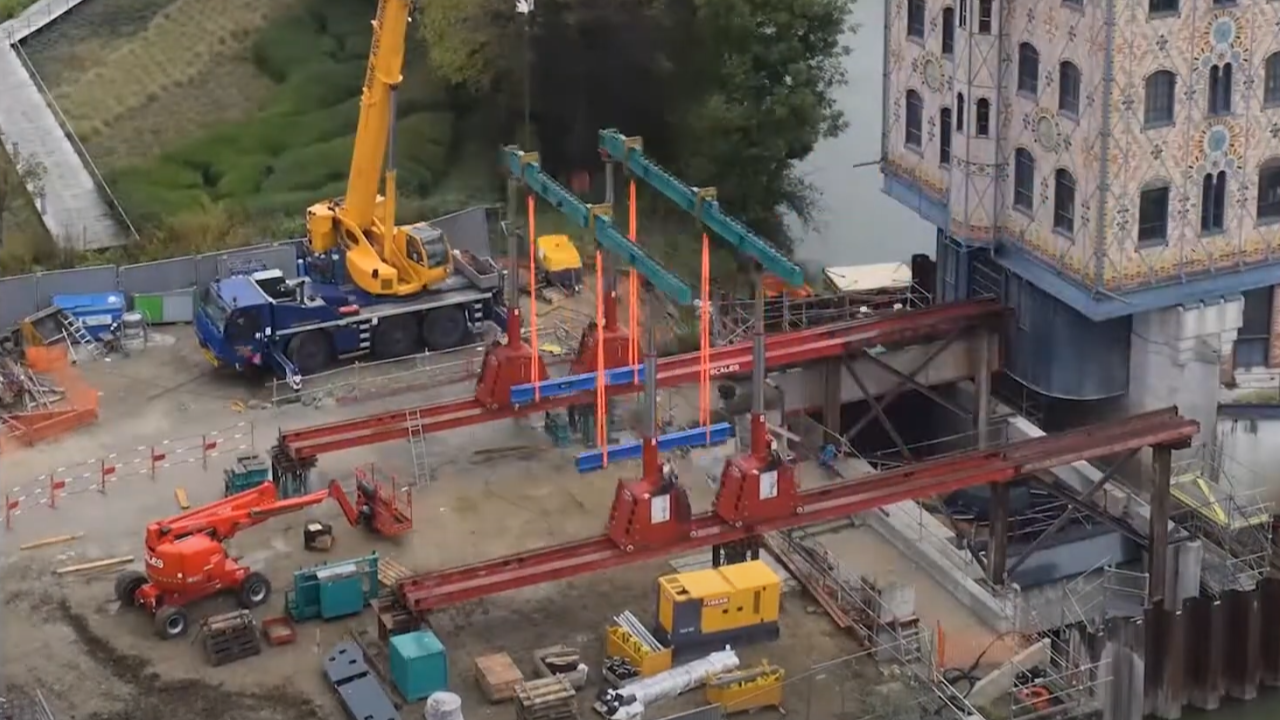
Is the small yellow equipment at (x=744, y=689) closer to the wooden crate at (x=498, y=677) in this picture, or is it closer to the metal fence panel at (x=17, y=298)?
the wooden crate at (x=498, y=677)

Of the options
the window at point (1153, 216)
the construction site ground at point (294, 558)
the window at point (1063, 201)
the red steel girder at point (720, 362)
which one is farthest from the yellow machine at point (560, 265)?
the window at point (1153, 216)

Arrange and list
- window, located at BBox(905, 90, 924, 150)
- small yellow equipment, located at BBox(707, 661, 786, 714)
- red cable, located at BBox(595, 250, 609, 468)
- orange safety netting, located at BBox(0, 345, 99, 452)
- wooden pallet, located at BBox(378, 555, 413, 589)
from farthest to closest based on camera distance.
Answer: window, located at BBox(905, 90, 924, 150) < orange safety netting, located at BBox(0, 345, 99, 452) < red cable, located at BBox(595, 250, 609, 468) < wooden pallet, located at BBox(378, 555, 413, 589) < small yellow equipment, located at BBox(707, 661, 786, 714)

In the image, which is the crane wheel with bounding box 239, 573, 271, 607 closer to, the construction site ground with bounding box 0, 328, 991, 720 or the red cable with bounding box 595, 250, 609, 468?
the construction site ground with bounding box 0, 328, 991, 720

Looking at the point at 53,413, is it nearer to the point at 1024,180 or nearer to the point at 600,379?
the point at 600,379

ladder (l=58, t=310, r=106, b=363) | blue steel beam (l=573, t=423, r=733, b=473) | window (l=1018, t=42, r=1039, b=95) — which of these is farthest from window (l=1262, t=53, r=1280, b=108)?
ladder (l=58, t=310, r=106, b=363)

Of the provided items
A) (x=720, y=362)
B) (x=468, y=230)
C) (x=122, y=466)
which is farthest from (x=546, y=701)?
(x=468, y=230)

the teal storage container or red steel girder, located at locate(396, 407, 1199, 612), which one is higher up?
red steel girder, located at locate(396, 407, 1199, 612)

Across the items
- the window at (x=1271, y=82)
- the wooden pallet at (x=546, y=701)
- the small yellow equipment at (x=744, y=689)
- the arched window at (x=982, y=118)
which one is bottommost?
the small yellow equipment at (x=744, y=689)
